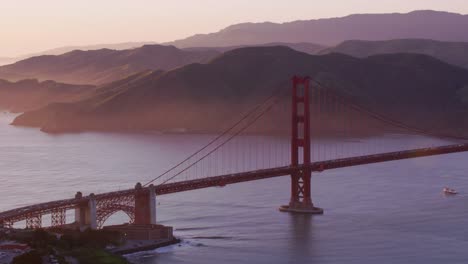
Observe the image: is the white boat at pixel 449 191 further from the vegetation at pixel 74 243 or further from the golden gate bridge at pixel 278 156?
the vegetation at pixel 74 243

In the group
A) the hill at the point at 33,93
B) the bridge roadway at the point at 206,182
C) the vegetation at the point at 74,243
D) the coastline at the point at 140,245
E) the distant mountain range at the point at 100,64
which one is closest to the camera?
the vegetation at the point at 74,243

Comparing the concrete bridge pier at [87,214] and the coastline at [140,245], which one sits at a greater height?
the concrete bridge pier at [87,214]

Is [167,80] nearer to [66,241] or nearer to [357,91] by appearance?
[357,91]

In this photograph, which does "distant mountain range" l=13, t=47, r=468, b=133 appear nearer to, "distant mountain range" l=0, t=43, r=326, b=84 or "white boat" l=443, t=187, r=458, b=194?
"distant mountain range" l=0, t=43, r=326, b=84

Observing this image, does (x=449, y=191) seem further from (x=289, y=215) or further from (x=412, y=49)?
(x=412, y=49)

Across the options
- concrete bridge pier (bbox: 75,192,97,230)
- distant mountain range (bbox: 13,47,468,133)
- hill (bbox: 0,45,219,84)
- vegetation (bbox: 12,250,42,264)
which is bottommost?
vegetation (bbox: 12,250,42,264)

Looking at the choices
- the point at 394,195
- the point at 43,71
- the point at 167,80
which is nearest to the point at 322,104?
the point at 167,80

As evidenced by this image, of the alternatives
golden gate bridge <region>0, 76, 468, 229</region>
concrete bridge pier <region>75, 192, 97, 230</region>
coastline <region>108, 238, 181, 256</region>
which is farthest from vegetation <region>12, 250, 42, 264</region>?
concrete bridge pier <region>75, 192, 97, 230</region>

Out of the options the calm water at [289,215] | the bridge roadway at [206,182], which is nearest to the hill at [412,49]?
the calm water at [289,215]
